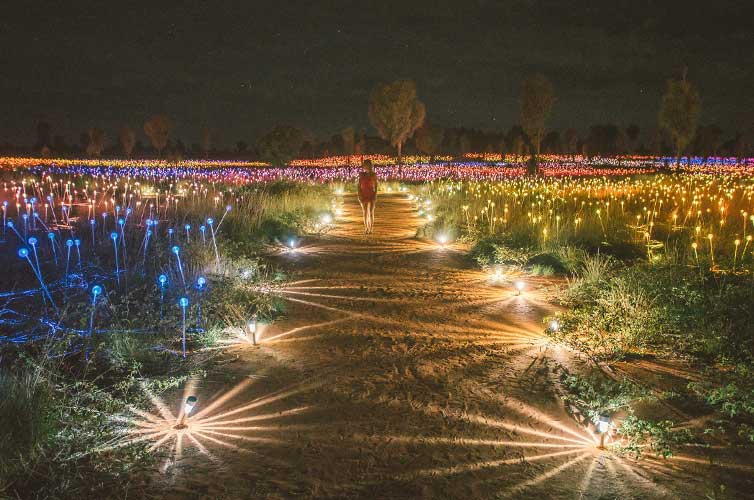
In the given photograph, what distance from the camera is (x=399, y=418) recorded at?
13.6 ft

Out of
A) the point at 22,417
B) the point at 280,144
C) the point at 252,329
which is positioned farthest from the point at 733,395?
the point at 280,144

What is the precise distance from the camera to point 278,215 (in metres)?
14.9

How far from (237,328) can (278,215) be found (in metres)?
8.85

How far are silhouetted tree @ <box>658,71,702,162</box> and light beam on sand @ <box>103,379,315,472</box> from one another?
1574 inches

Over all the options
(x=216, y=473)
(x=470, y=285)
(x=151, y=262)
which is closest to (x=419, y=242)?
(x=470, y=285)

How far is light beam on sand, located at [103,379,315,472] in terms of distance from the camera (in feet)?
12.2

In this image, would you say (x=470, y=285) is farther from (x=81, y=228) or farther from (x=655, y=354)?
(x=81, y=228)

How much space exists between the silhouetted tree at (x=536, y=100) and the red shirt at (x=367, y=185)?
27.2 meters

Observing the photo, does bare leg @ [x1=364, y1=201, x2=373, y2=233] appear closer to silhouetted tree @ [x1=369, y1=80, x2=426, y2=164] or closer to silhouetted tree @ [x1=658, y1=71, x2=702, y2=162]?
silhouetted tree @ [x1=369, y1=80, x2=426, y2=164]

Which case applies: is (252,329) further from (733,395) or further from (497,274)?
(497,274)

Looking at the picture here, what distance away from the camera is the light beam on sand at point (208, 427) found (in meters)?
3.73

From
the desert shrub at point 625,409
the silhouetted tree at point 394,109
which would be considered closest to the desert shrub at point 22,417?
the desert shrub at point 625,409

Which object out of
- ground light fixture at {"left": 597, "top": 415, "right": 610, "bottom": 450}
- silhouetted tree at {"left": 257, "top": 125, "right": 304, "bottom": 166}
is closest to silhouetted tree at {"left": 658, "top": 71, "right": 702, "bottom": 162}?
silhouetted tree at {"left": 257, "top": 125, "right": 304, "bottom": 166}

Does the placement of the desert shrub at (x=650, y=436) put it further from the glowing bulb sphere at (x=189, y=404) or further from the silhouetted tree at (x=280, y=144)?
the silhouetted tree at (x=280, y=144)
